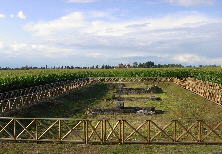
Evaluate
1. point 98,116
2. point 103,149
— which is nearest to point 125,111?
point 98,116

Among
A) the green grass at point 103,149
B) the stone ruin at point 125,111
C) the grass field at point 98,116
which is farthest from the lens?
the stone ruin at point 125,111

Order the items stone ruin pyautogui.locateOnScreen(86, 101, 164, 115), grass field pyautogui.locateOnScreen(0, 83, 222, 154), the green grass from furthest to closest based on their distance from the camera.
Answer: stone ruin pyautogui.locateOnScreen(86, 101, 164, 115) < grass field pyautogui.locateOnScreen(0, 83, 222, 154) < the green grass

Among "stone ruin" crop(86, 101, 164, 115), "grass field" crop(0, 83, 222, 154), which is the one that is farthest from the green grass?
"stone ruin" crop(86, 101, 164, 115)

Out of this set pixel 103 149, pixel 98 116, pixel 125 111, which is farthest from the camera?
pixel 125 111

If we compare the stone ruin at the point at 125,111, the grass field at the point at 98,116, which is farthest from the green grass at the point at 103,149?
the stone ruin at the point at 125,111

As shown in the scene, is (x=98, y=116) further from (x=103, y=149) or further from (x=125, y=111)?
(x=103, y=149)

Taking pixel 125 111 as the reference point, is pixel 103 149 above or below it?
below

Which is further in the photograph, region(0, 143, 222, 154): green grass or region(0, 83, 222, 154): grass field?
region(0, 83, 222, 154): grass field

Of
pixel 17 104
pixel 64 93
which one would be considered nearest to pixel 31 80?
pixel 64 93

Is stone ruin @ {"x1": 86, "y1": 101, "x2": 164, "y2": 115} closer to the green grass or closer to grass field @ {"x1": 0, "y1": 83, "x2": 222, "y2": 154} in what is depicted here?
grass field @ {"x1": 0, "y1": 83, "x2": 222, "y2": 154}

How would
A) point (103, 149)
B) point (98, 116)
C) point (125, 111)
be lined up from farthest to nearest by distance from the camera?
point (125, 111)
point (98, 116)
point (103, 149)

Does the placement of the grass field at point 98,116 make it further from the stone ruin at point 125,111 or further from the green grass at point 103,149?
the stone ruin at point 125,111

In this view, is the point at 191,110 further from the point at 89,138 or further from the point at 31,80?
the point at 31,80

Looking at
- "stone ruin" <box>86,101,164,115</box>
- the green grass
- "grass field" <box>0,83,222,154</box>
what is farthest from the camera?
"stone ruin" <box>86,101,164,115</box>
